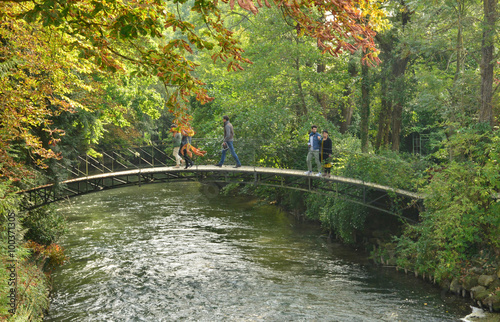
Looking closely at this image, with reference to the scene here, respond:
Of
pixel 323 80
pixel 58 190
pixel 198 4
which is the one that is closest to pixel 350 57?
pixel 323 80

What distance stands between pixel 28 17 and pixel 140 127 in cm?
3085

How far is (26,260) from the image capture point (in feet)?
44.1

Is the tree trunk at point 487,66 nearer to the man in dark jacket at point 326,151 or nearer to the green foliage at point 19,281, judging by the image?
the man in dark jacket at point 326,151

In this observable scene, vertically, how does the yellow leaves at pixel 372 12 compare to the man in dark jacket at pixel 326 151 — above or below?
above

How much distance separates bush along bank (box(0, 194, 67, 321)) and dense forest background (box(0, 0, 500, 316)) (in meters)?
0.07

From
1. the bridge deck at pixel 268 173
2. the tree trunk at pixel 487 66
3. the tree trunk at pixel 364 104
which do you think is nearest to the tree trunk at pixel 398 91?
the tree trunk at pixel 364 104

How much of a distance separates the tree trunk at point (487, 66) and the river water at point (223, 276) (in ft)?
18.8

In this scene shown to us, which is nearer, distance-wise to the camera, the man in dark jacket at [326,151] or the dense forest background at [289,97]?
the dense forest background at [289,97]

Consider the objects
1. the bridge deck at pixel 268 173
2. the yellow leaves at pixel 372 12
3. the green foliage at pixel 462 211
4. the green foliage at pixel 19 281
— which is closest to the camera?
the yellow leaves at pixel 372 12

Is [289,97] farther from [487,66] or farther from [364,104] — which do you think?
[487,66]

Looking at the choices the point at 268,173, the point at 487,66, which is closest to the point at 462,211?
the point at 487,66

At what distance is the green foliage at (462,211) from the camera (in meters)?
12.9

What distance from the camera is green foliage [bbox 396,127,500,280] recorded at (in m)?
12.9

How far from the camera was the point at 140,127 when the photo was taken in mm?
34469
